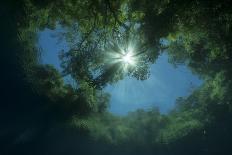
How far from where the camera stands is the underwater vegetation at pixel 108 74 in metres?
13.0

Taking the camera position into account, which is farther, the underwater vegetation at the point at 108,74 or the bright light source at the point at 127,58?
the bright light source at the point at 127,58

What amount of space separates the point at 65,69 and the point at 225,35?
9.12 meters

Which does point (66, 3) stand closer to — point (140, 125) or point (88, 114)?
point (88, 114)

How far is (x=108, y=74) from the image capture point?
14.8m

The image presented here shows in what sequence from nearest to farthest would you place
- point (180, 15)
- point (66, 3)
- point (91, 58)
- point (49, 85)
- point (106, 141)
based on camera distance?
point (180, 15) → point (66, 3) → point (91, 58) → point (49, 85) → point (106, 141)

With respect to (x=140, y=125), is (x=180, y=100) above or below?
above

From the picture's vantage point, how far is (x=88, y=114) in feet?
80.5

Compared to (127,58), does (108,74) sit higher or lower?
lower

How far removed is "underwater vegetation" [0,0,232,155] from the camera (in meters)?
13.0

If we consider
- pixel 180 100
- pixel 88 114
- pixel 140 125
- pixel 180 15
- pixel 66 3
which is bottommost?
pixel 180 15

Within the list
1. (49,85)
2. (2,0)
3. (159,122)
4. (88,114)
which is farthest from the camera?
(159,122)

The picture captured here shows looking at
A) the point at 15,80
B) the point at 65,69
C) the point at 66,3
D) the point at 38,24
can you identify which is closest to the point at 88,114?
the point at 15,80

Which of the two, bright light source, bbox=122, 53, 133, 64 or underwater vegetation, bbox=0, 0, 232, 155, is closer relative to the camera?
underwater vegetation, bbox=0, 0, 232, 155

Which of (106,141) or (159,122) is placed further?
(159,122)
